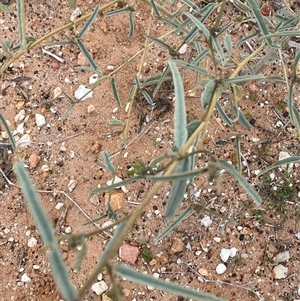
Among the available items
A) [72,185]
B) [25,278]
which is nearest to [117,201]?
[72,185]

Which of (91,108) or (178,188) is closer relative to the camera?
(178,188)

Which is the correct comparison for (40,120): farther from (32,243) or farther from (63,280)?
(63,280)

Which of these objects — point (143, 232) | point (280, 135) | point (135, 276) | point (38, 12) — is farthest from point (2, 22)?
point (135, 276)

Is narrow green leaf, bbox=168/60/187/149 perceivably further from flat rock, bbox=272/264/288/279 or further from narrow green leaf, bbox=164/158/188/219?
flat rock, bbox=272/264/288/279

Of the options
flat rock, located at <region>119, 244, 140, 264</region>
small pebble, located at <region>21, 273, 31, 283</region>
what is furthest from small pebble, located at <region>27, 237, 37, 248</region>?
flat rock, located at <region>119, 244, 140, 264</region>

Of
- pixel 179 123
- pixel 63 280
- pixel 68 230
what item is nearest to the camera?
pixel 63 280

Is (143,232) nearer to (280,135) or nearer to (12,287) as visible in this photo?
(12,287)
